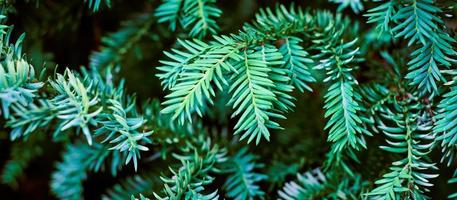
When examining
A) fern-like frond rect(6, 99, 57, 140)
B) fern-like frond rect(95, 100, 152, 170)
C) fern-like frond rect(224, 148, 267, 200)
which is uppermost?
fern-like frond rect(6, 99, 57, 140)

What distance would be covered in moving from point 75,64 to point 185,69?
0.45 m

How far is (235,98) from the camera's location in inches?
20.9

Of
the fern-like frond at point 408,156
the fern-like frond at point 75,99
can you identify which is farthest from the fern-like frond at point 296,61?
the fern-like frond at point 75,99

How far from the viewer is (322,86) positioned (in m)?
0.87

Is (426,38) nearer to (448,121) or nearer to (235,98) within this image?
(448,121)

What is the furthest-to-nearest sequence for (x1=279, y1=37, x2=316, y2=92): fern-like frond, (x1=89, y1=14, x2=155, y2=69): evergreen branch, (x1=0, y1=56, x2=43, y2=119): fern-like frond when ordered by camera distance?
(x1=89, y1=14, x2=155, y2=69): evergreen branch < (x1=279, y1=37, x2=316, y2=92): fern-like frond < (x1=0, y1=56, x2=43, y2=119): fern-like frond

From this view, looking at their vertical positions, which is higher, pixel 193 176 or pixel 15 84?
pixel 15 84

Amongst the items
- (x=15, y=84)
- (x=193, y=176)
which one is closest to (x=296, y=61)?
(x=193, y=176)

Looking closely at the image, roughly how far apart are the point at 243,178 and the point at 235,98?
0.17m

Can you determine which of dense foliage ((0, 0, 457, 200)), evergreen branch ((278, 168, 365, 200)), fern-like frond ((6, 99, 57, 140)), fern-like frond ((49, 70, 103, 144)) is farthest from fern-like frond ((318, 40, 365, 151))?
fern-like frond ((6, 99, 57, 140))

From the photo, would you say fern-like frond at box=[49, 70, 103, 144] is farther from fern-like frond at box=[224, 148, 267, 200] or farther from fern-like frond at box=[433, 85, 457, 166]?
fern-like frond at box=[433, 85, 457, 166]

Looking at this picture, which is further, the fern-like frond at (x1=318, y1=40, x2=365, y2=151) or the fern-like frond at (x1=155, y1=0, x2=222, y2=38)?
the fern-like frond at (x1=155, y1=0, x2=222, y2=38)

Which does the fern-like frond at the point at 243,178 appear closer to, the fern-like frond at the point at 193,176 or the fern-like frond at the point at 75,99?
the fern-like frond at the point at 193,176

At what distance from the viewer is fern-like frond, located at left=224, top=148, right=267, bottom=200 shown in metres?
0.64
